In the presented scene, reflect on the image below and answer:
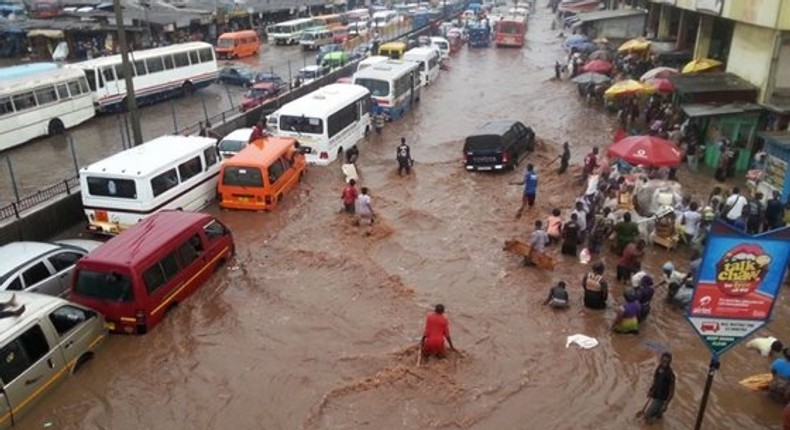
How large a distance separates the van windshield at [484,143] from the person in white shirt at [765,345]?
10.7m

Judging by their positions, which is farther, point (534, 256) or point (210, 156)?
point (210, 156)

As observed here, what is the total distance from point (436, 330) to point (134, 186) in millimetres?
8443

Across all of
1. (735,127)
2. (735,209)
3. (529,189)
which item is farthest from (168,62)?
(735,209)

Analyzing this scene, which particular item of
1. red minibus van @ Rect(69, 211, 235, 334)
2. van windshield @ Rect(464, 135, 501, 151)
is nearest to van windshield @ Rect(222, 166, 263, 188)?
red minibus van @ Rect(69, 211, 235, 334)

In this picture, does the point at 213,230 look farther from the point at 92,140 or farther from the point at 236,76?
the point at 236,76

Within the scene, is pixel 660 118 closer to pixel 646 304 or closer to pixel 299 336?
pixel 646 304

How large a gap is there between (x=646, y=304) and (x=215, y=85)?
29.6 meters

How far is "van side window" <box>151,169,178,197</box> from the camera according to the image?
49.4 feet

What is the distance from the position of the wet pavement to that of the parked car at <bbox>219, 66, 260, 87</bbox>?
0.35 meters

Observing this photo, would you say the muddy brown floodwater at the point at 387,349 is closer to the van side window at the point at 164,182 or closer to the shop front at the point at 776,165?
the van side window at the point at 164,182

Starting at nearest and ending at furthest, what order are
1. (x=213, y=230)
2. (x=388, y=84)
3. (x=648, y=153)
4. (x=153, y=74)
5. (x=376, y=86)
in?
1. (x=213, y=230)
2. (x=648, y=153)
3. (x=388, y=84)
4. (x=376, y=86)
5. (x=153, y=74)

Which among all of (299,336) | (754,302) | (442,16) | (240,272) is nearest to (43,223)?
(240,272)

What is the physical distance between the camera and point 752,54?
20.2 meters

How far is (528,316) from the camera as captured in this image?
1225 centimetres
